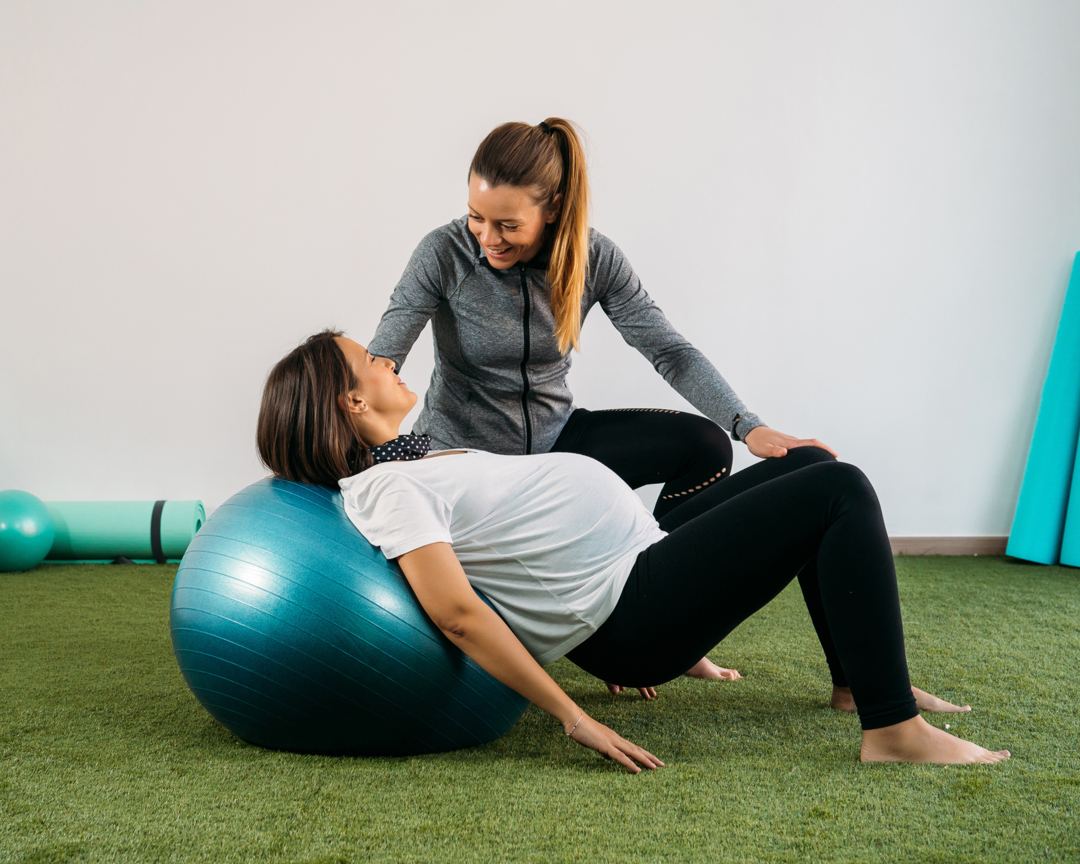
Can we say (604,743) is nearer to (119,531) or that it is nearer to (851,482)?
(851,482)

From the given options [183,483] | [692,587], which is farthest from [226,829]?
[183,483]

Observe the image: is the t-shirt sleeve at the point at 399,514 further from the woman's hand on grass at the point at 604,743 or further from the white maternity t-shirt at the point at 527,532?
the woman's hand on grass at the point at 604,743

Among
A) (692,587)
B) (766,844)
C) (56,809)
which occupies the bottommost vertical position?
(56,809)

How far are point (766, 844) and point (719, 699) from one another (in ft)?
2.27

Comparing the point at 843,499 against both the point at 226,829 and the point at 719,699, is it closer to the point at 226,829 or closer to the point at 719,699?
the point at 719,699

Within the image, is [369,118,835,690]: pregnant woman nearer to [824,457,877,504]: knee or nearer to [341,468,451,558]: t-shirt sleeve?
[824,457,877,504]: knee

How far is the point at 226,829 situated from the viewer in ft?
3.45

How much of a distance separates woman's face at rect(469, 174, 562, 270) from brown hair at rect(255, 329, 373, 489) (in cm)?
53

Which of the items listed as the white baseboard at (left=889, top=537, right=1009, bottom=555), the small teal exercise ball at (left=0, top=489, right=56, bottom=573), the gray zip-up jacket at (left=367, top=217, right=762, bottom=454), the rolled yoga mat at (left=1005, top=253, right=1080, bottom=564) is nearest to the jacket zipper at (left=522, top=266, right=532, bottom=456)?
the gray zip-up jacket at (left=367, top=217, right=762, bottom=454)

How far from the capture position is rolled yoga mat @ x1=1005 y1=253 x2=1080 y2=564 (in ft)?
11.1

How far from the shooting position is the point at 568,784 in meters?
1.20

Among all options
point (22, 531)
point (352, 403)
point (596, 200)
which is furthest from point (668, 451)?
Result: point (22, 531)

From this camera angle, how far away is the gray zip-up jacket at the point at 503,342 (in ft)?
6.39

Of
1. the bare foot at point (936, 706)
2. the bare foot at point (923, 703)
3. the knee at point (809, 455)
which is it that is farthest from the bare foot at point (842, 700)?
the knee at point (809, 455)
